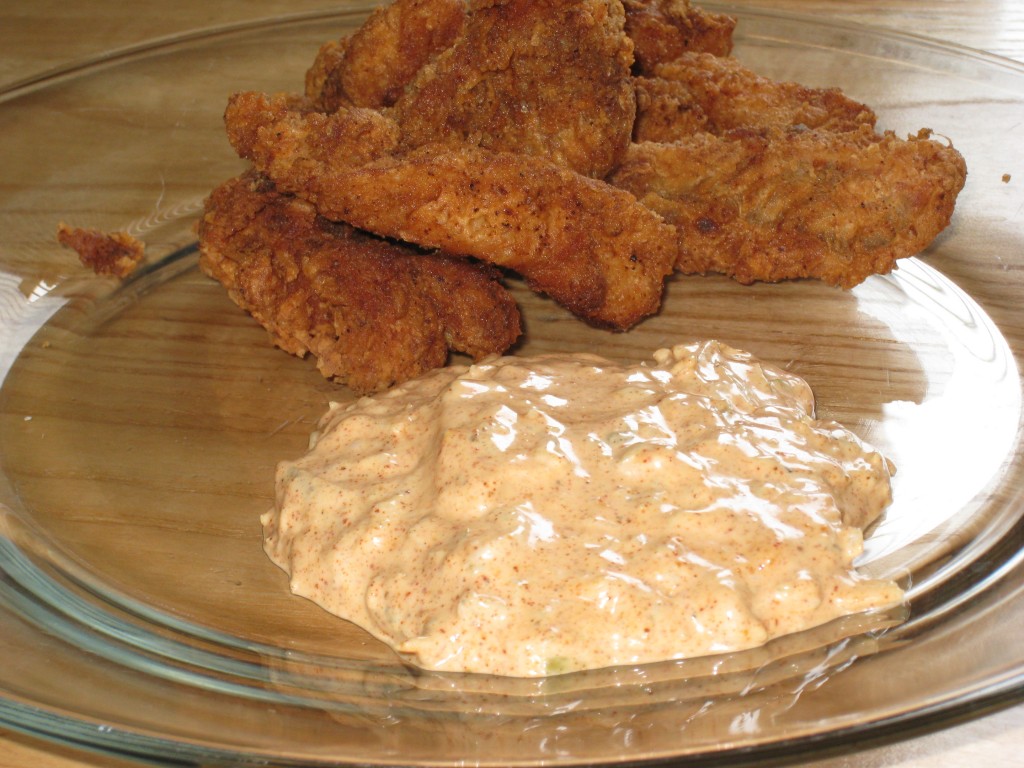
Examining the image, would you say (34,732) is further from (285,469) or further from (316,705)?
(285,469)

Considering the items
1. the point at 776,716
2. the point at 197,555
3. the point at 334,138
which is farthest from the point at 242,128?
the point at 776,716

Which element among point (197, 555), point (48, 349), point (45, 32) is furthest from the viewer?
point (45, 32)

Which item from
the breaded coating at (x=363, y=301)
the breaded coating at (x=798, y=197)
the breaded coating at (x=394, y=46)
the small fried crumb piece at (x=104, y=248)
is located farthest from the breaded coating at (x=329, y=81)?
the breaded coating at (x=798, y=197)

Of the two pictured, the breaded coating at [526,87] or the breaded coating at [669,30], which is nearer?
the breaded coating at [526,87]

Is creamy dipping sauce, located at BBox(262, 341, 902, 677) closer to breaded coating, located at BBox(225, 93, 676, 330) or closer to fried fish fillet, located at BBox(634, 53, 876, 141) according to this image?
breaded coating, located at BBox(225, 93, 676, 330)

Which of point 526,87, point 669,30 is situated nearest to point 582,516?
point 526,87

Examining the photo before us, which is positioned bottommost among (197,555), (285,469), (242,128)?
(197,555)

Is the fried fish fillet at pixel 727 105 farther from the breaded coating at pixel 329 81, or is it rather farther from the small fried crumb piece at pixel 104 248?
the small fried crumb piece at pixel 104 248
